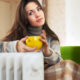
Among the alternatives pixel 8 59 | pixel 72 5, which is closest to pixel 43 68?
pixel 8 59

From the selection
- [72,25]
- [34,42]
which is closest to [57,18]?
[72,25]

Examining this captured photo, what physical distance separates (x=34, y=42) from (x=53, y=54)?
6.0 inches

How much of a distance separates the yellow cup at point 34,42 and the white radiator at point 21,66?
9 cm

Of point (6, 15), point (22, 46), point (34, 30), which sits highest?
point (6, 15)

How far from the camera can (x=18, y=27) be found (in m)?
1.28

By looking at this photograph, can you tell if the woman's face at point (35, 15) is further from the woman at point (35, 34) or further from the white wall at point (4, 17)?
the white wall at point (4, 17)

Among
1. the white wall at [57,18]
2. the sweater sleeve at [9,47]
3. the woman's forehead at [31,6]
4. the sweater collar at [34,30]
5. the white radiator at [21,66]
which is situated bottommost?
the white radiator at [21,66]

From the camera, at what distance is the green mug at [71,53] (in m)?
1.26

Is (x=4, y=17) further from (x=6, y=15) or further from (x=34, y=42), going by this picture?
(x=34, y=42)

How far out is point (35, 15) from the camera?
50.4 inches

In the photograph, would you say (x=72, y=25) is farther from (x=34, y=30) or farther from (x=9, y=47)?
(x=9, y=47)

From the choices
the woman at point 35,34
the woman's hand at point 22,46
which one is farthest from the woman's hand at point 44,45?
the woman's hand at point 22,46

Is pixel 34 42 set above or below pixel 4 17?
below

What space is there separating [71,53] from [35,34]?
268mm
